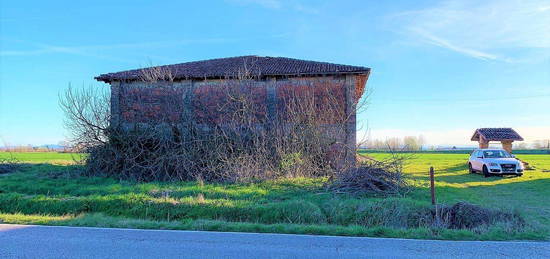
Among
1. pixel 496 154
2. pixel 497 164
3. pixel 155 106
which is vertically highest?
pixel 155 106

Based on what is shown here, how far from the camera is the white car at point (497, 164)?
1717 cm

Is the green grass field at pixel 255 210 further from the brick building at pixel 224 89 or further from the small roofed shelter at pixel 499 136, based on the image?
the small roofed shelter at pixel 499 136

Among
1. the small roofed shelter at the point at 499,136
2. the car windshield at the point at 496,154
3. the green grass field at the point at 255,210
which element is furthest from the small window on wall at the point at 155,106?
the small roofed shelter at the point at 499,136

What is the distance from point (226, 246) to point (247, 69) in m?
13.2

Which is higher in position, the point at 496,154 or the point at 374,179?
the point at 496,154

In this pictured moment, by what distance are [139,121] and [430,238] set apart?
42.9 ft

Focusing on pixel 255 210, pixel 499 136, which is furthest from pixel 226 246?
pixel 499 136

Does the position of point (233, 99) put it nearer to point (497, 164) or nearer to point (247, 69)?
point (247, 69)

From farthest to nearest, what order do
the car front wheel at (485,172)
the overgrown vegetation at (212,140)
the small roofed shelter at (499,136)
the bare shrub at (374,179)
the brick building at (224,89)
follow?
the small roofed shelter at (499,136), the car front wheel at (485,172), the brick building at (224,89), the overgrown vegetation at (212,140), the bare shrub at (374,179)

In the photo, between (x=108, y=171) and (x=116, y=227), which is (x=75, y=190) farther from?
(x=116, y=227)

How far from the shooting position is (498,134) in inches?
1115

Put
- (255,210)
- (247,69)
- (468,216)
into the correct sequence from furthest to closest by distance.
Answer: (247,69)
(255,210)
(468,216)

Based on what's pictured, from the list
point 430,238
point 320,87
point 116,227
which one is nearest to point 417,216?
Result: point 430,238

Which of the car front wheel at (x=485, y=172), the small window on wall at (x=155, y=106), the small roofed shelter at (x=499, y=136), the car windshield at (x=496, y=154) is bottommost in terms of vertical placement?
the car front wheel at (x=485, y=172)
